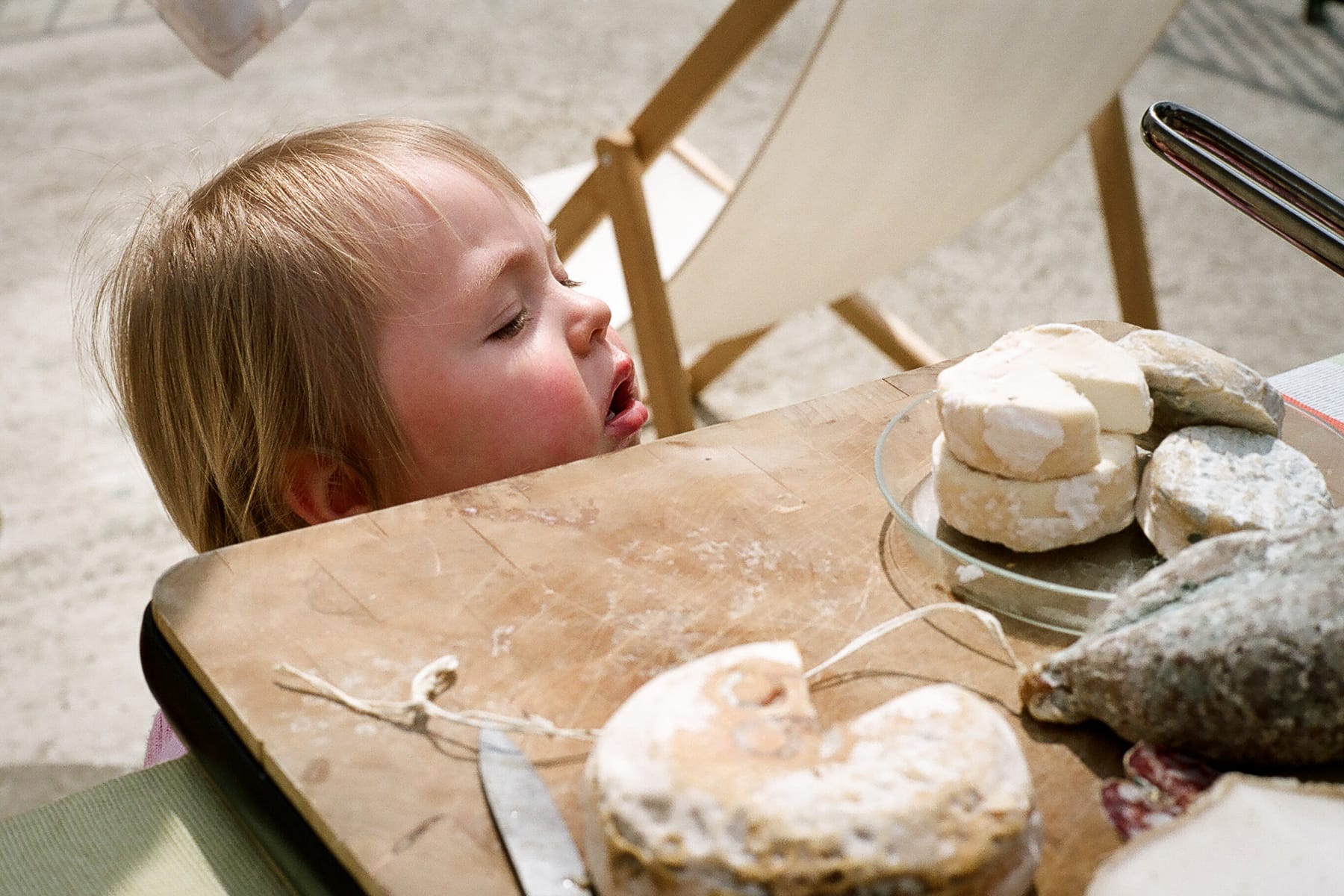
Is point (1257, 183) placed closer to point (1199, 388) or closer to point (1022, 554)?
point (1199, 388)

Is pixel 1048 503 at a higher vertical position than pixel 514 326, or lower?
higher

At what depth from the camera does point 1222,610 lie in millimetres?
520

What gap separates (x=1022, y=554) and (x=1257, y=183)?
264 mm

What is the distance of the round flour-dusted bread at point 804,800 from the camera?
0.45 meters

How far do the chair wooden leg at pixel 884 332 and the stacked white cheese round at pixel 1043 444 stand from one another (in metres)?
1.26

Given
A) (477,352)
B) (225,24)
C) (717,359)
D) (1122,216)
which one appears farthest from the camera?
(717,359)

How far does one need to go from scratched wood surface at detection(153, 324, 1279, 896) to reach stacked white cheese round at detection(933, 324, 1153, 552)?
0.05m

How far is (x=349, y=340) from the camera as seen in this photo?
92cm

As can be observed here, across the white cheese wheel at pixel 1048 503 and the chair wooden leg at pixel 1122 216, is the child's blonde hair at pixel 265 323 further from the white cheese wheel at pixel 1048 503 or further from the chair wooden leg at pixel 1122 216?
the chair wooden leg at pixel 1122 216

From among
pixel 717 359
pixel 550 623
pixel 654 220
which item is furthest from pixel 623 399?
pixel 717 359

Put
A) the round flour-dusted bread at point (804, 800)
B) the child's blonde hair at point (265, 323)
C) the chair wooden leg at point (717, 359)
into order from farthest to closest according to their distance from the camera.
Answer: the chair wooden leg at point (717, 359) → the child's blonde hair at point (265, 323) → the round flour-dusted bread at point (804, 800)

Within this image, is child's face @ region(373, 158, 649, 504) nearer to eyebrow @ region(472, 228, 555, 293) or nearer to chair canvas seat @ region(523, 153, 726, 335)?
eyebrow @ region(472, 228, 555, 293)

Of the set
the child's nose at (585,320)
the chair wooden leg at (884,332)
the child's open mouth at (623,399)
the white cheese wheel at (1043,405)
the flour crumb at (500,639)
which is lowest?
the chair wooden leg at (884,332)

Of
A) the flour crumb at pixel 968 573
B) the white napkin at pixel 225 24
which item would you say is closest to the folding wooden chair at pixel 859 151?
the white napkin at pixel 225 24
